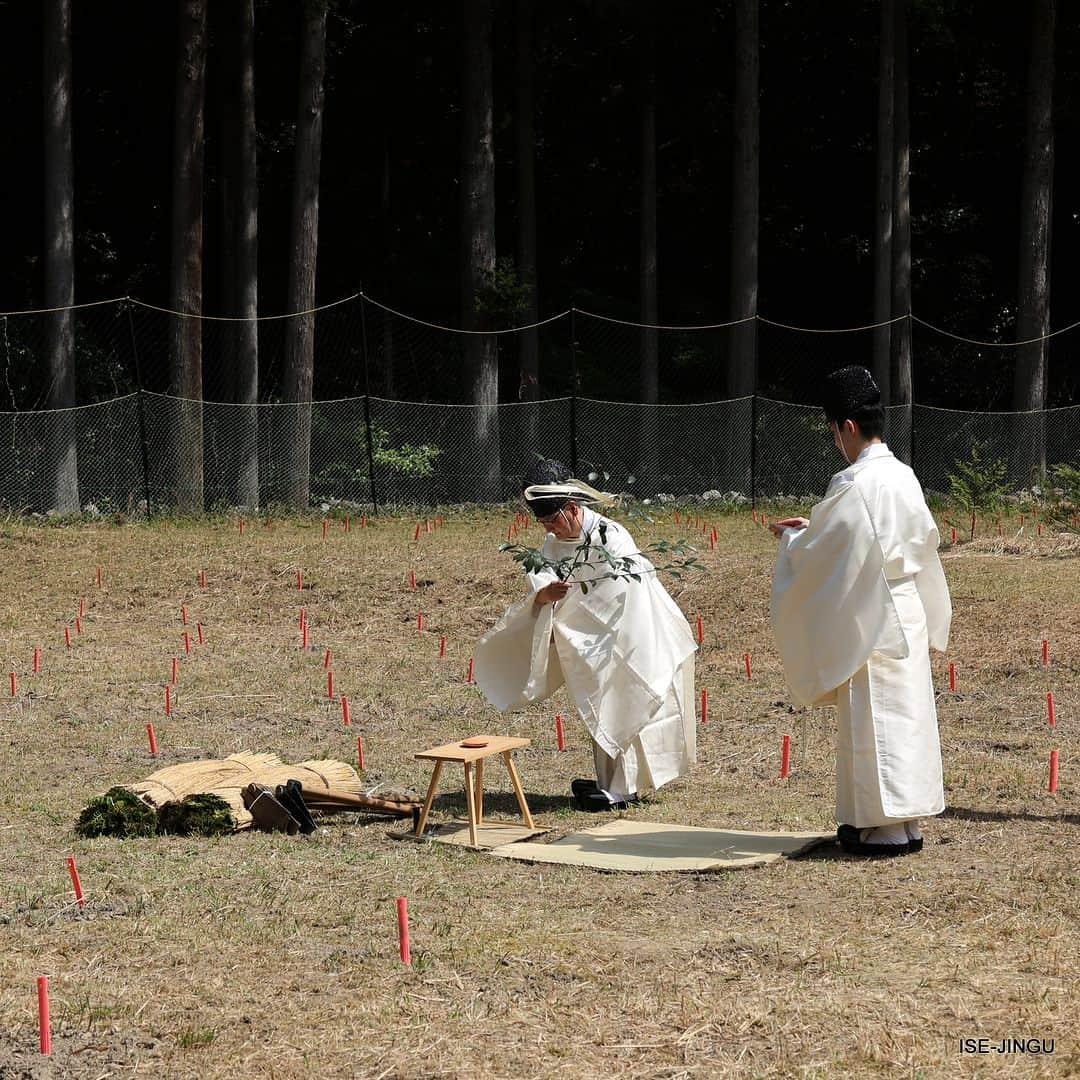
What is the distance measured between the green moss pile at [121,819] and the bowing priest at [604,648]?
1.80 meters

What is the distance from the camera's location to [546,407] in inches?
877

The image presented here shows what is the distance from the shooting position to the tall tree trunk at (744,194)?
23.9 metres

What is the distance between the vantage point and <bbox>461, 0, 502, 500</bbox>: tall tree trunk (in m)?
22.7

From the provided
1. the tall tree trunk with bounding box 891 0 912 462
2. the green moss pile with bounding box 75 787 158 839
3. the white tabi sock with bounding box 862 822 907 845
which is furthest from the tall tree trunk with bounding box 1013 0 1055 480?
the green moss pile with bounding box 75 787 158 839

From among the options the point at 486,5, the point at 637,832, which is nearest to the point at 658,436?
the point at 486,5

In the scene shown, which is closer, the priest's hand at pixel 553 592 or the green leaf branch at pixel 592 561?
the green leaf branch at pixel 592 561

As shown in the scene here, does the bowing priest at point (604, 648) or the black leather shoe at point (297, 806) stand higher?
the bowing priest at point (604, 648)

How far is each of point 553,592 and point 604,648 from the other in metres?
0.37

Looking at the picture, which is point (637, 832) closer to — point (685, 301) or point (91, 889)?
point (91, 889)

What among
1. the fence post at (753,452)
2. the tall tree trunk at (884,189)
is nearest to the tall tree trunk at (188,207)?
the fence post at (753,452)

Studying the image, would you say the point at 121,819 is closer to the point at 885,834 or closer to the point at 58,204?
the point at 885,834

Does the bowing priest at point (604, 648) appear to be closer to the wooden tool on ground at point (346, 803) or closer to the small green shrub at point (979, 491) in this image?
the wooden tool on ground at point (346, 803)

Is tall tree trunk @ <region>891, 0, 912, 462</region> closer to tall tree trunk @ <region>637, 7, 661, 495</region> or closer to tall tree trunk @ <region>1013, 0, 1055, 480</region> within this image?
tall tree trunk @ <region>1013, 0, 1055, 480</region>

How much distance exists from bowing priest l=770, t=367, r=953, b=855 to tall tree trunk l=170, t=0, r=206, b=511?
1476cm
